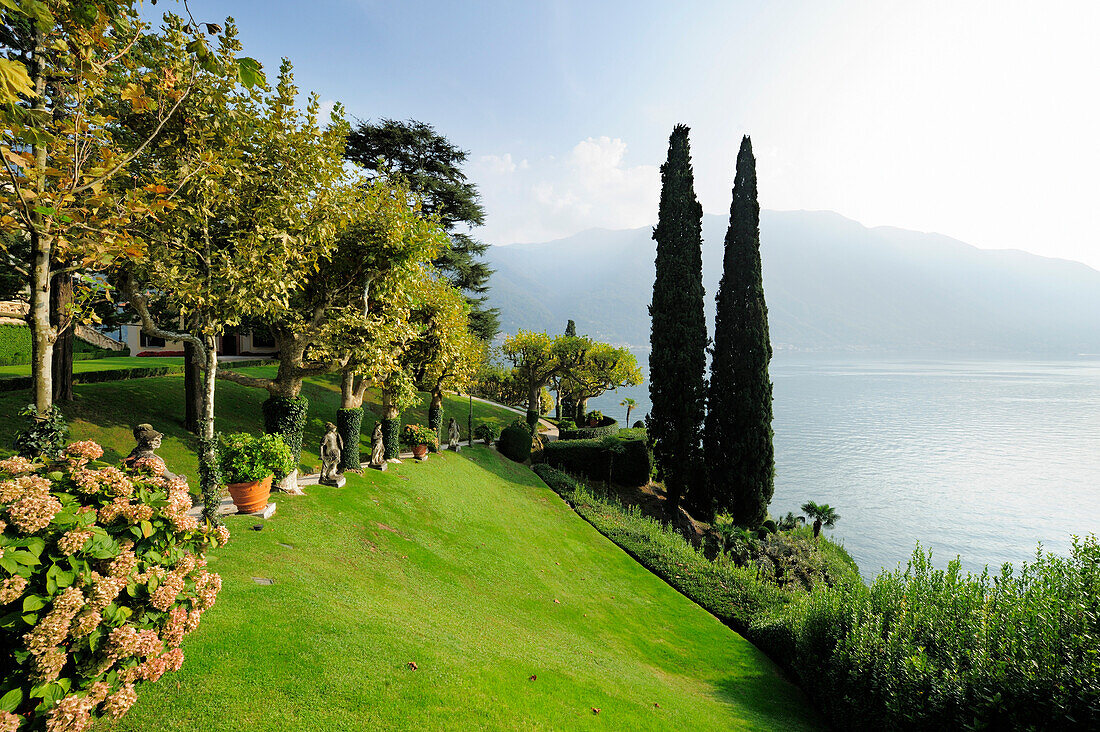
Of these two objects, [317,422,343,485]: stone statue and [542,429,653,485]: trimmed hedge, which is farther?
[542,429,653,485]: trimmed hedge

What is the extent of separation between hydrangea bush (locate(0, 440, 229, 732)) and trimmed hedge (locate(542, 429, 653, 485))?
80.4ft

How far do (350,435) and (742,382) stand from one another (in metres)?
19.4

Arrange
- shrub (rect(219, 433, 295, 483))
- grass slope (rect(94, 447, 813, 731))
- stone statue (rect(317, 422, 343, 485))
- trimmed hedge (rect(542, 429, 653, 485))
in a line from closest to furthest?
grass slope (rect(94, 447, 813, 731))
shrub (rect(219, 433, 295, 483))
stone statue (rect(317, 422, 343, 485))
trimmed hedge (rect(542, 429, 653, 485))

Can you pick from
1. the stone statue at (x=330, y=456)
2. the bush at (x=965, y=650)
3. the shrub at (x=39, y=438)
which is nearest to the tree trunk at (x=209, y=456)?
the shrub at (x=39, y=438)

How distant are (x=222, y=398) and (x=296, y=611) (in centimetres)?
1735

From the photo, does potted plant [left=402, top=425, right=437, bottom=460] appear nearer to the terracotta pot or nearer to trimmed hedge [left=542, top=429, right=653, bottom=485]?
the terracotta pot

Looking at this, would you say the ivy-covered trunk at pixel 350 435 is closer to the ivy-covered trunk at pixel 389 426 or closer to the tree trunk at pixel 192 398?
the ivy-covered trunk at pixel 389 426

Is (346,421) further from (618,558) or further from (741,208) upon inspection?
(741,208)

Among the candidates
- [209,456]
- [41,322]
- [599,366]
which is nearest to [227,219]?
[41,322]

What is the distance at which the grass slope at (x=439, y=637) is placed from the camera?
5.06m

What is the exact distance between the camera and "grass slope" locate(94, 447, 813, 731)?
16.6 ft

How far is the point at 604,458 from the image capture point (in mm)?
28109

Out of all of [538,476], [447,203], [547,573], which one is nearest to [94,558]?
[547,573]

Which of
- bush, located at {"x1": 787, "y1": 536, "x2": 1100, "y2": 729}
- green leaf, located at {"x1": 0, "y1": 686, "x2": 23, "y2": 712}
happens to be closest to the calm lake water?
bush, located at {"x1": 787, "y1": 536, "x2": 1100, "y2": 729}
